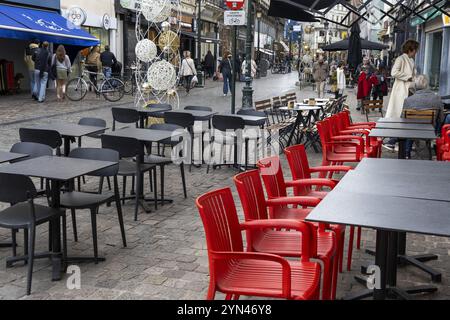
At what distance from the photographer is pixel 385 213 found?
3.07m

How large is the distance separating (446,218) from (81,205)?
9.97ft

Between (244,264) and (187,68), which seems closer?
(244,264)

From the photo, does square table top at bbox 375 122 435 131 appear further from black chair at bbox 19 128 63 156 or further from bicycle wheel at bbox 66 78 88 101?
bicycle wheel at bbox 66 78 88 101

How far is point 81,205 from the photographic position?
15.8 ft

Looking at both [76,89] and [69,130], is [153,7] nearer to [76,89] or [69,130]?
[69,130]

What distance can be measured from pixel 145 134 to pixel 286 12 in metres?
5.66

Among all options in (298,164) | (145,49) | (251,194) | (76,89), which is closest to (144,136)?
(298,164)

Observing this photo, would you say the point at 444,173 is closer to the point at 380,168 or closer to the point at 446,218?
the point at 380,168

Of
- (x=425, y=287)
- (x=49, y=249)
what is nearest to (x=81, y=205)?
(x=49, y=249)

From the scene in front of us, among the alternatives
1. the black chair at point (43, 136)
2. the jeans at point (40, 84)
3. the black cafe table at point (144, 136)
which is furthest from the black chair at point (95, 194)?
the jeans at point (40, 84)

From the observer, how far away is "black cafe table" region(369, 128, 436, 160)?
652 cm

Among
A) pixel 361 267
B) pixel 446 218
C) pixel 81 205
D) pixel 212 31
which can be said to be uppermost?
pixel 212 31

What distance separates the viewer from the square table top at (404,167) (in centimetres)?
436

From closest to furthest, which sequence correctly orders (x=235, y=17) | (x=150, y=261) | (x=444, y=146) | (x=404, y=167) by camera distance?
(x=404, y=167) < (x=150, y=261) < (x=444, y=146) < (x=235, y=17)
